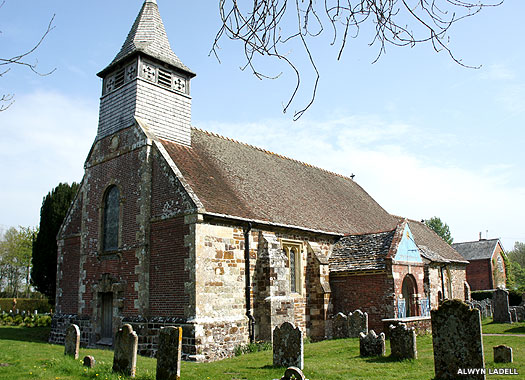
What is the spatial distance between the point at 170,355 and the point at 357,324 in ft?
32.5

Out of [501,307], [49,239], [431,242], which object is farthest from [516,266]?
[49,239]

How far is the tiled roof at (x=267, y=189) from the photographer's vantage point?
715 inches

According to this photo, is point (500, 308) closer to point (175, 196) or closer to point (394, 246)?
point (394, 246)

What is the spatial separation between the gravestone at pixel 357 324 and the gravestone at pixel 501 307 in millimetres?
10496

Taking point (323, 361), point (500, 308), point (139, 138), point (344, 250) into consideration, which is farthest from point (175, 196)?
point (500, 308)

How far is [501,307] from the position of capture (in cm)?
2386

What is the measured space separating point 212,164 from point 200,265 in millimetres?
6059

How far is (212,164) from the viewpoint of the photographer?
66.8 ft

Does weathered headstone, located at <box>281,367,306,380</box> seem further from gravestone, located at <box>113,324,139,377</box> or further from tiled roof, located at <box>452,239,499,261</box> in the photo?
tiled roof, located at <box>452,239,499,261</box>

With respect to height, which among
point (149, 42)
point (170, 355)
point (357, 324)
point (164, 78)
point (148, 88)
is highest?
point (149, 42)

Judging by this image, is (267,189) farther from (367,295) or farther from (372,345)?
(372,345)

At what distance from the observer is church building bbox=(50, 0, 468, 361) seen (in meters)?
16.1

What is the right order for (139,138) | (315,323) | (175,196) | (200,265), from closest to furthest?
1. (200,265)
2. (175,196)
3. (139,138)
4. (315,323)

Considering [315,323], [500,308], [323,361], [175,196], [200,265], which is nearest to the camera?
[323,361]
